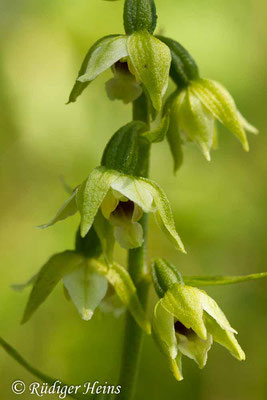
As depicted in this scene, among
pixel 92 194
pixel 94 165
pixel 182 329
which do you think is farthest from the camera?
pixel 94 165

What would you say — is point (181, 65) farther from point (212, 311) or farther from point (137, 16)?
point (212, 311)

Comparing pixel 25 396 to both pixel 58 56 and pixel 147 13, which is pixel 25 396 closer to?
pixel 58 56

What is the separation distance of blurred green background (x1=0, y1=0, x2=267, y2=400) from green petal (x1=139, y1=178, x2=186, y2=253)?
66.2 inches

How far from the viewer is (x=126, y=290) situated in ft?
6.13

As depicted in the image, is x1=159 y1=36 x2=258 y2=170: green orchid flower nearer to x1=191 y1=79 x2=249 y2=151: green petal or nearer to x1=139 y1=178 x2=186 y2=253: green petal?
x1=191 y1=79 x2=249 y2=151: green petal

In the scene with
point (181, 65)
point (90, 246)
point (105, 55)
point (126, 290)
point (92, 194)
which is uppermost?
point (105, 55)

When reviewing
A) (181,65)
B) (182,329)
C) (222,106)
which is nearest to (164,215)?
(182,329)

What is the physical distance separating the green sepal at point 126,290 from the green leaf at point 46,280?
0.09m

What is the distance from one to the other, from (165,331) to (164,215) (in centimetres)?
30

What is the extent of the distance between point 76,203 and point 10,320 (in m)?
1.70

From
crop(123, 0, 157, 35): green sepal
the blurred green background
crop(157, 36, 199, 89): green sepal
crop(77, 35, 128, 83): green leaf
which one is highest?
crop(123, 0, 157, 35): green sepal

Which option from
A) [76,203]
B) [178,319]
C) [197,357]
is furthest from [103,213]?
[197,357]

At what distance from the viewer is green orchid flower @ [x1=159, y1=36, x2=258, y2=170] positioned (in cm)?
187

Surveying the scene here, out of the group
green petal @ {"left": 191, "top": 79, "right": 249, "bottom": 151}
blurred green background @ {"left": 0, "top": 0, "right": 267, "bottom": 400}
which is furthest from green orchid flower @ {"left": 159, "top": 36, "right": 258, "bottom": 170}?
blurred green background @ {"left": 0, "top": 0, "right": 267, "bottom": 400}
